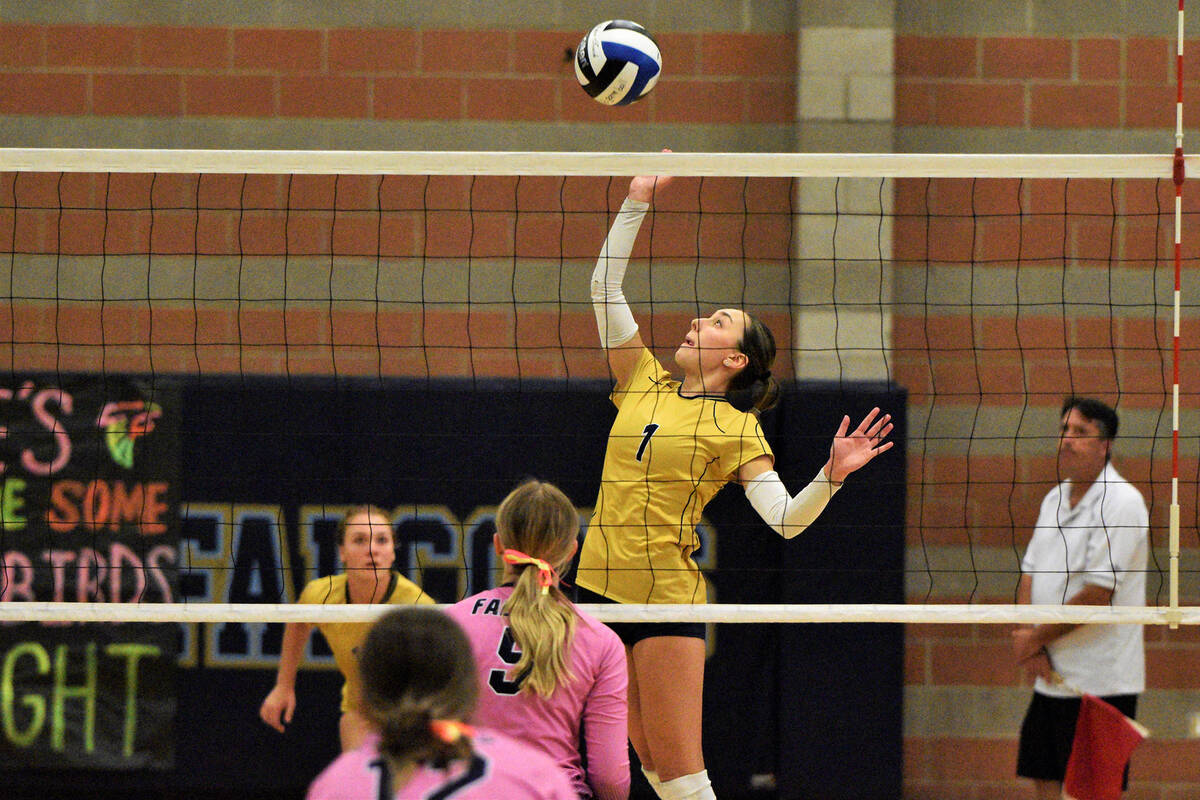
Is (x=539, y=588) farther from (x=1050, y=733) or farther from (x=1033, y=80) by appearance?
(x=1033, y=80)

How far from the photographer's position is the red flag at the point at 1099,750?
430 centimetres

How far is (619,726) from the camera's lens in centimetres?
270

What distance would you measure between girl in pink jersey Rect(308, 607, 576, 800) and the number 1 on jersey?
6.51ft

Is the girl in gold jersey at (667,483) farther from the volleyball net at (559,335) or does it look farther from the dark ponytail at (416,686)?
the dark ponytail at (416,686)

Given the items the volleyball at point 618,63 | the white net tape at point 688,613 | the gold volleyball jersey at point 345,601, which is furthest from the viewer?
the gold volleyball jersey at point 345,601

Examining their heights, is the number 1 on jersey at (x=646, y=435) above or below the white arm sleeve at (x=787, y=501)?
above

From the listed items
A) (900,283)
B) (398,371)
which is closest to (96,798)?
(398,371)

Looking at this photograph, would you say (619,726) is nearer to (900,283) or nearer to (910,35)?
(900,283)

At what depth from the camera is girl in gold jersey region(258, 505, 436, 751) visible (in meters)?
4.42

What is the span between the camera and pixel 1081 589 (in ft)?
15.1

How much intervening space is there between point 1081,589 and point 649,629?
1.76 metres

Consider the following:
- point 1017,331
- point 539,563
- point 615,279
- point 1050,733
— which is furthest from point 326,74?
point 1050,733

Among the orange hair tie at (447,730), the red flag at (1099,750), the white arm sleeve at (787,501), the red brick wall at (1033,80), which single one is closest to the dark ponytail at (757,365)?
the white arm sleeve at (787,501)

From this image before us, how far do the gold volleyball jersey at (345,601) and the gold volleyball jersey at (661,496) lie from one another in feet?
2.81
